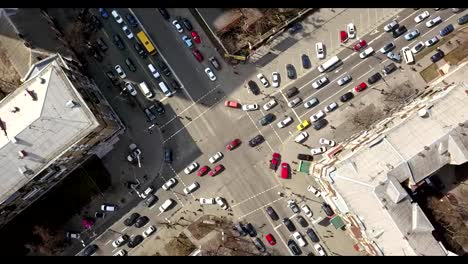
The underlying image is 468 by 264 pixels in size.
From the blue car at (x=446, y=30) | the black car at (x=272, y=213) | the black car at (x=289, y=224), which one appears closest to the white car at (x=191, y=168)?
the black car at (x=272, y=213)

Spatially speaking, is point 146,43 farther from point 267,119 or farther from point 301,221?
point 301,221

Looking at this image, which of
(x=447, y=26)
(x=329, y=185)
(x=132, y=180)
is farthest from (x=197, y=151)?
(x=447, y=26)

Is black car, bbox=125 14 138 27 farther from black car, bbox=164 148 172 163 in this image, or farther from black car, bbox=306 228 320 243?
black car, bbox=306 228 320 243

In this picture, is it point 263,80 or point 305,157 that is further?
point 263,80

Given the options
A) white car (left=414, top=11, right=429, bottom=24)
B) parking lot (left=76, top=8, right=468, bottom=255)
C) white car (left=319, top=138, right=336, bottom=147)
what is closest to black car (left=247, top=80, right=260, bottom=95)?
parking lot (left=76, top=8, right=468, bottom=255)

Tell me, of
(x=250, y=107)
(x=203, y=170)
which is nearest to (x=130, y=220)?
(x=203, y=170)

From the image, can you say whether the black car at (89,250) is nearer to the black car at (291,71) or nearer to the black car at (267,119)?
the black car at (267,119)
